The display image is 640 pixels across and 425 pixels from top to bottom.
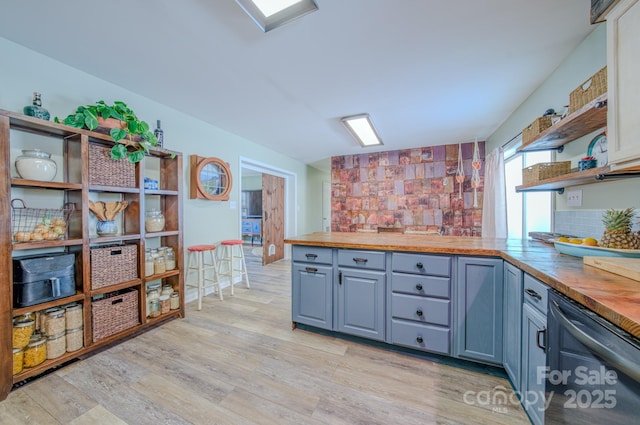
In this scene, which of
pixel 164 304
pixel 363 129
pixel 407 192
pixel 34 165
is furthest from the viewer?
pixel 407 192

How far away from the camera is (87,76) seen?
212 cm

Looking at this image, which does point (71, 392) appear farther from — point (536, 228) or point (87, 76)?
point (536, 228)

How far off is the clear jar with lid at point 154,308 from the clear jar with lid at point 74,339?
543 millimetres

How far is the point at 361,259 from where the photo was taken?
1960mm

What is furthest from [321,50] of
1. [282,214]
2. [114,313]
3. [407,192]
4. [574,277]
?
[282,214]

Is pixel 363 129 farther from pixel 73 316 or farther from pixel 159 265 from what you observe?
pixel 73 316

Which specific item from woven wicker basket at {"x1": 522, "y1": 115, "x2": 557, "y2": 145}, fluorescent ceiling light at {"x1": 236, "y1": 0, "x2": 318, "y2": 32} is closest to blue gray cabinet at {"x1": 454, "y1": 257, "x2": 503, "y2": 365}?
woven wicker basket at {"x1": 522, "y1": 115, "x2": 557, "y2": 145}

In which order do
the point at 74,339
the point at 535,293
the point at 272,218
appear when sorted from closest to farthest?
the point at 535,293, the point at 74,339, the point at 272,218

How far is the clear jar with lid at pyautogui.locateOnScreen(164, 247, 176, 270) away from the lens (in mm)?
2480

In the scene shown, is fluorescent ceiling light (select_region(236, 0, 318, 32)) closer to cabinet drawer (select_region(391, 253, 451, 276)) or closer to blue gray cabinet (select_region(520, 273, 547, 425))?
cabinet drawer (select_region(391, 253, 451, 276))

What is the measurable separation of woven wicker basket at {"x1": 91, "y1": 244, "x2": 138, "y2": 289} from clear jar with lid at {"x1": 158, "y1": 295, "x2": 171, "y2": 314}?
37cm

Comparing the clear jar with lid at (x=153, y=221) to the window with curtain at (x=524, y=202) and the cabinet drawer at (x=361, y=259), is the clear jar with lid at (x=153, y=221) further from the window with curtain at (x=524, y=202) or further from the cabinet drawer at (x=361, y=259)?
the window with curtain at (x=524, y=202)

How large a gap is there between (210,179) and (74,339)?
→ 82.2 inches

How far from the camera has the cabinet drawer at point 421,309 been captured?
1.74 metres
